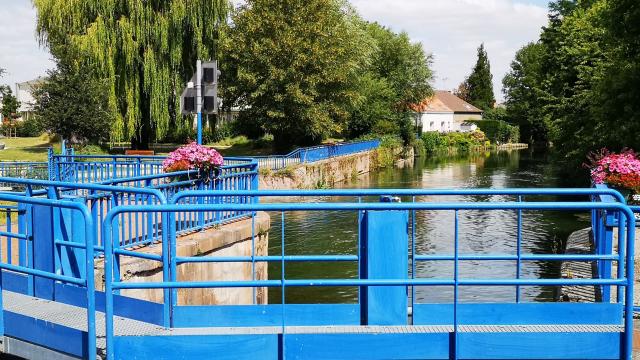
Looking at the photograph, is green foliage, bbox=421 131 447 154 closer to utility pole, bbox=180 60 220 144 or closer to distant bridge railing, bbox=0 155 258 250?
utility pole, bbox=180 60 220 144

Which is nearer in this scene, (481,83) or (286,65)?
(286,65)

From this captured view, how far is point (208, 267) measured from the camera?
34.7 ft

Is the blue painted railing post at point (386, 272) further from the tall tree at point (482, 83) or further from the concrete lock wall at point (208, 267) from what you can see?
the tall tree at point (482, 83)

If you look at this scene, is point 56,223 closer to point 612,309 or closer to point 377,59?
point 612,309

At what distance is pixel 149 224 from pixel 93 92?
64.4 feet

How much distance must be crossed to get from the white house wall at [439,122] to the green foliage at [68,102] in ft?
267

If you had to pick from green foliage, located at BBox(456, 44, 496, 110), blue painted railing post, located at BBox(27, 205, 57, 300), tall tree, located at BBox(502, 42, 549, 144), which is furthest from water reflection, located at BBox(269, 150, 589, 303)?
green foliage, located at BBox(456, 44, 496, 110)

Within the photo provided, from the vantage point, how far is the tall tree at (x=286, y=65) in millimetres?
40250

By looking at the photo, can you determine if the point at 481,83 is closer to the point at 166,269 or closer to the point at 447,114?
the point at 447,114

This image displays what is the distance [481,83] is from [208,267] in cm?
12478

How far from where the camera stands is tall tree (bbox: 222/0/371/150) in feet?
132

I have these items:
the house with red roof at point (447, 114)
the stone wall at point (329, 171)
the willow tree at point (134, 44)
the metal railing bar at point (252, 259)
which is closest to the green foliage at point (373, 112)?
the stone wall at point (329, 171)

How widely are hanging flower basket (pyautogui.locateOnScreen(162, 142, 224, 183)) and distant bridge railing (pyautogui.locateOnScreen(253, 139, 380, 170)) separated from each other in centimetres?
2141

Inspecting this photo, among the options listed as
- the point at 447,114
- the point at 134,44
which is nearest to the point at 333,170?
the point at 134,44
